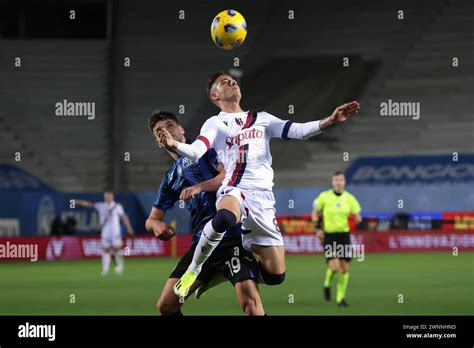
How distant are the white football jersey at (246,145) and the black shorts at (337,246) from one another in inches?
283

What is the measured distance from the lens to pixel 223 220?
8242 millimetres

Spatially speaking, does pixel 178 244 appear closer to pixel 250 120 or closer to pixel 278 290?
pixel 278 290

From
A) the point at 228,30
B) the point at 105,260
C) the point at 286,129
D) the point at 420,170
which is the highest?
the point at 228,30

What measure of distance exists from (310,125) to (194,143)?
114 centimetres

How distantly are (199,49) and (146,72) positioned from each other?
2.27 meters

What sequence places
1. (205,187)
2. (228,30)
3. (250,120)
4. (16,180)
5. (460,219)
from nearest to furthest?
(205,187), (250,120), (228,30), (460,219), (16,180)

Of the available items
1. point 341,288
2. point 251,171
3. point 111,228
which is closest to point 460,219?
point 111,228

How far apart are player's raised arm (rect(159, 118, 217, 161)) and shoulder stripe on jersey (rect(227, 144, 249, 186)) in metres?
0.31

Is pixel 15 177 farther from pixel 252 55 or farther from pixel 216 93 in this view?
pixel 216 93

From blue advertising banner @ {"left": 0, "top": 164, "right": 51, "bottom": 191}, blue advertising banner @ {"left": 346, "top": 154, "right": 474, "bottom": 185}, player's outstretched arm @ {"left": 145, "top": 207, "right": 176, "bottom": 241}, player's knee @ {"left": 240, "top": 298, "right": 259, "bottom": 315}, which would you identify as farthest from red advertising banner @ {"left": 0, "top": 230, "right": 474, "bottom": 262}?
player's knee @ {"left": 240, "top": 298, "right": 259, "bottom": 315}

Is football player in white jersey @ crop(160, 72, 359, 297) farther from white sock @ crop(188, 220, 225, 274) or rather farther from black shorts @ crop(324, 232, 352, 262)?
black shorts @ crop(324, 232, 352, 262)

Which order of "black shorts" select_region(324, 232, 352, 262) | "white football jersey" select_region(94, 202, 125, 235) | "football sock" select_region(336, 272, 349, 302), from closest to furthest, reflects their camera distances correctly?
"football sock" select_region(336, 272, 349, 302), "black shorts" select_region(324, 232, 352, 262), "white football jersey" select_region(94, 202, 125, 235)

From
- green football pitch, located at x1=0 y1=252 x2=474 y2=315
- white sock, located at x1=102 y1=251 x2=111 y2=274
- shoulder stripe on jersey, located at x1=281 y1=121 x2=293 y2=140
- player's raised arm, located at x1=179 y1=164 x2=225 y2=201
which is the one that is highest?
shoulder stripe on jersey, located at x1=281 y1=121 x2=293 y2=140

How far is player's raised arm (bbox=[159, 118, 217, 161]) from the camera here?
8.02 m
